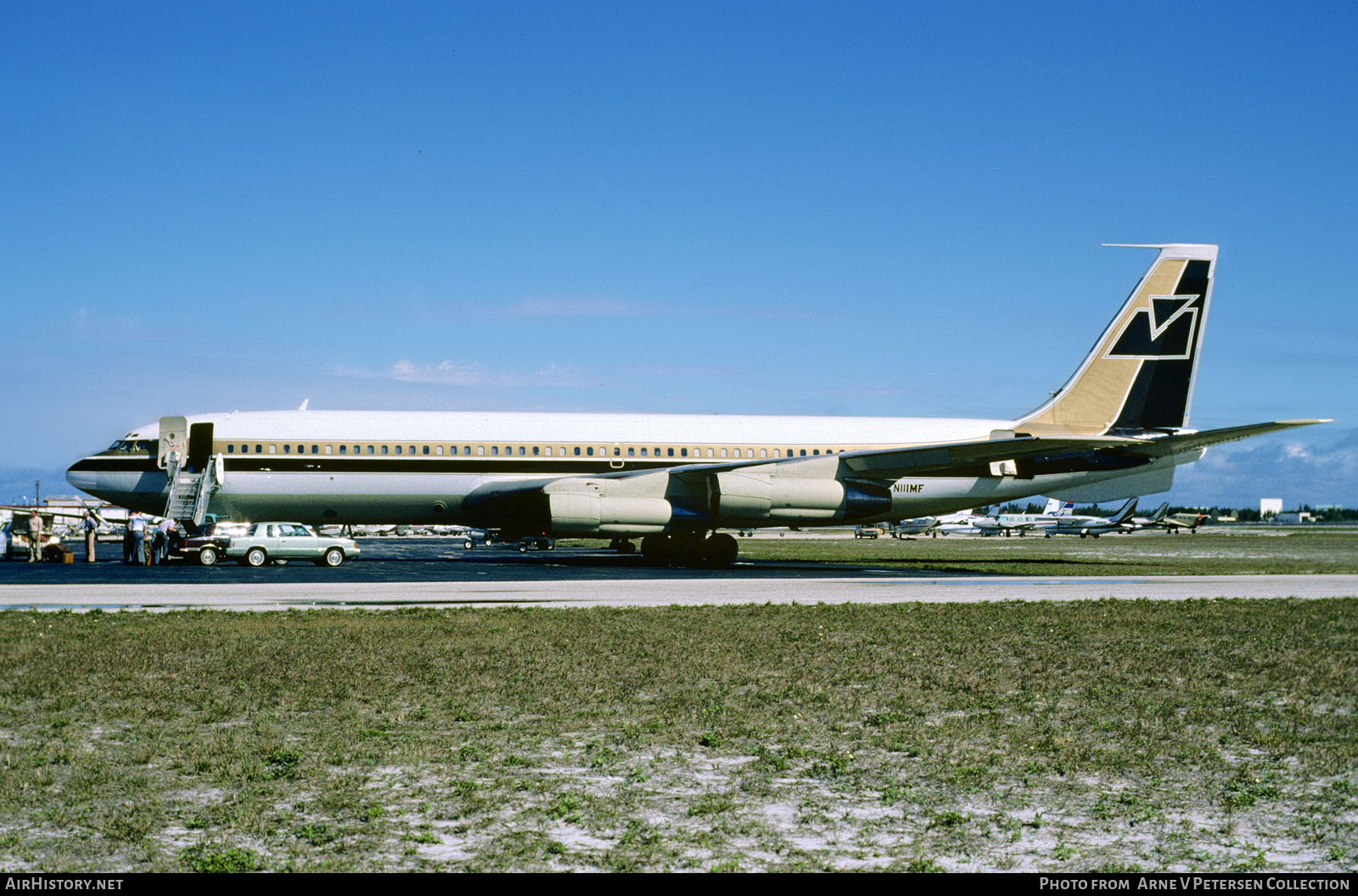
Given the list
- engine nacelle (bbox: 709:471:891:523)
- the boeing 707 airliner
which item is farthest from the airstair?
engine nacelle (bbox: 709:471:891:523)

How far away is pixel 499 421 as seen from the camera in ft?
103

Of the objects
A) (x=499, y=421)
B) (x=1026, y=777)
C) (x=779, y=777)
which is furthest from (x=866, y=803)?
(x=499, y=421)

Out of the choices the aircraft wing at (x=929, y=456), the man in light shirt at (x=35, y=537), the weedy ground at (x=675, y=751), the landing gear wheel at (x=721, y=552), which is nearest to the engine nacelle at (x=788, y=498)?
the aircraft wing at (x=929, y=456)

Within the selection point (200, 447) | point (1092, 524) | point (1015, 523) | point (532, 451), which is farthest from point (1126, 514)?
point (200, 447)

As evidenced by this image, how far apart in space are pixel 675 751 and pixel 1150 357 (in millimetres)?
29755

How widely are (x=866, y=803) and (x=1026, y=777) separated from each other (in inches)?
49.0

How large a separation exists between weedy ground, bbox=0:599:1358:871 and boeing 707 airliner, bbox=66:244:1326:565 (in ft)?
51.3

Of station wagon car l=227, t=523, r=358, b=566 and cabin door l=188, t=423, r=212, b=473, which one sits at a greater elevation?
cabin door l=188, t=423, r=212, b=473

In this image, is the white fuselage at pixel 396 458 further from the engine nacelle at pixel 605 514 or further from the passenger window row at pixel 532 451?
the engine nacelle at pixel 605 514

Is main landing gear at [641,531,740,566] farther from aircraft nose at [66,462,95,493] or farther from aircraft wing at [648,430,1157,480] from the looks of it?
aircraft nose at [66,462,95,493]

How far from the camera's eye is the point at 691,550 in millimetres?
32094

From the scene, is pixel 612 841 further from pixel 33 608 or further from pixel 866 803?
pixel 33 608

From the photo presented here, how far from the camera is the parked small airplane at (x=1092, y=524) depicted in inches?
3388

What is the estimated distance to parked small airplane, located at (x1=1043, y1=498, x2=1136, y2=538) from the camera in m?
86.1
